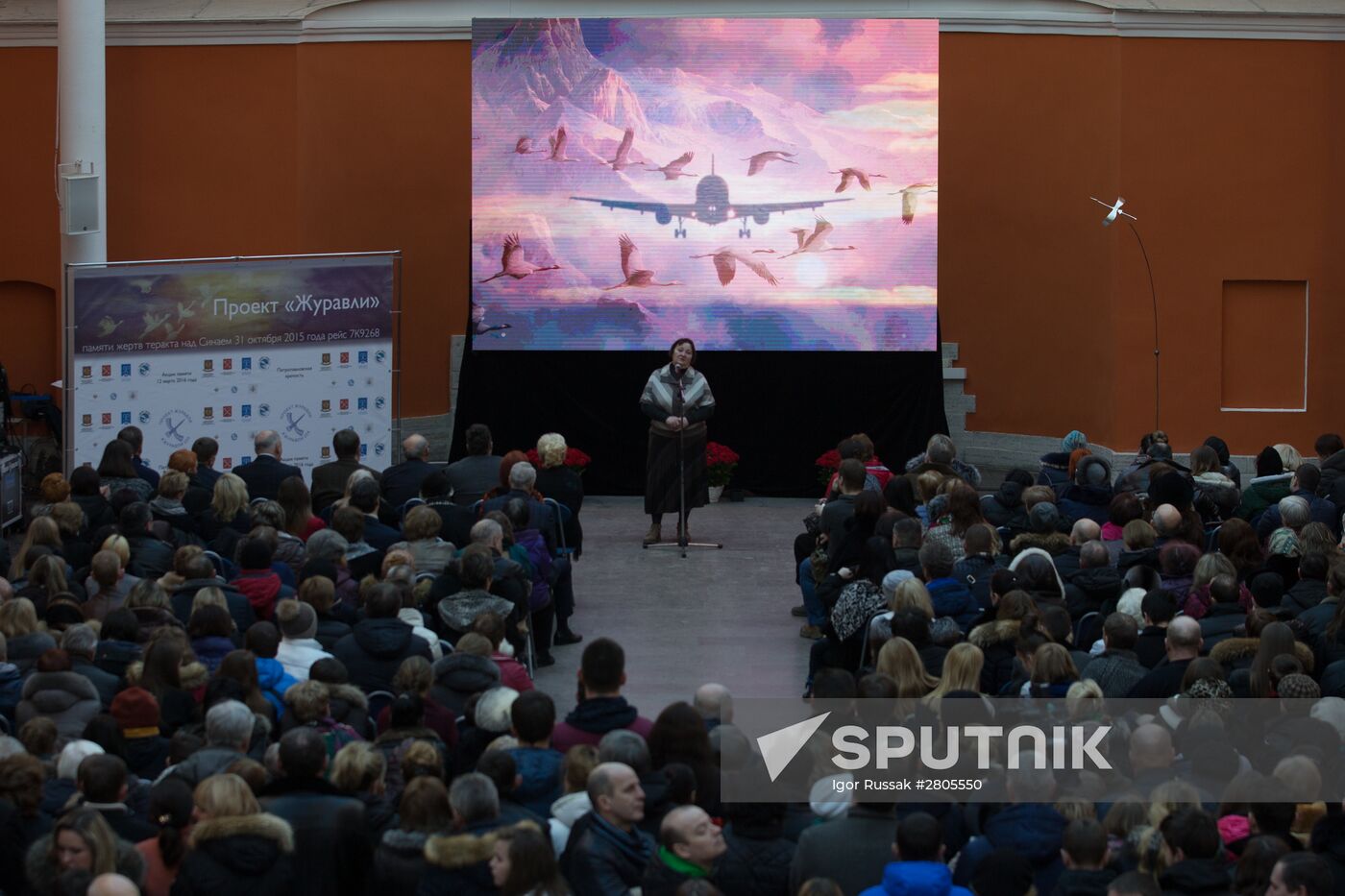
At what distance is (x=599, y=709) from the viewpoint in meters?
6.51

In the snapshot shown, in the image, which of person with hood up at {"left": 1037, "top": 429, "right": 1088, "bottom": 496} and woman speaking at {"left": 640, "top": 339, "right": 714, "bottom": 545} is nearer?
person with hood up at {"left": 1037, "top": 429, "right": 1088, "bottom": 496}

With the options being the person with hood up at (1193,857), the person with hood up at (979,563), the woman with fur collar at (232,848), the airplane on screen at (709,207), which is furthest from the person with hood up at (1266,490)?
the woman with fur collar at (232,848)

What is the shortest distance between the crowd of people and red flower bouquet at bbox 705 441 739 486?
3.90 meters

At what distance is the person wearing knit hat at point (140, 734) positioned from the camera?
257 inches

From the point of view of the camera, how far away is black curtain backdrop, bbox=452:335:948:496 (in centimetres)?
1584

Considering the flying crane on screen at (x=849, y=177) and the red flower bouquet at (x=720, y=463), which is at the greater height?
the flying crane on screen at (x=849, y=177)

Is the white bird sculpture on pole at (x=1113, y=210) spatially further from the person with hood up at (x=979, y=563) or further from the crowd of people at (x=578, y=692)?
the person with hood up at (x=979, y=563)

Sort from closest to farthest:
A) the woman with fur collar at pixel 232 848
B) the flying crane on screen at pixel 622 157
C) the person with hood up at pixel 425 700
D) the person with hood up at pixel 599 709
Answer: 1. the woman with fur collar at pixel 232 848
2. the person with hood up at pixel 599 709
3. the person with hood up at pixel 425 700
4. the flying crane on screen at pixel 622 157

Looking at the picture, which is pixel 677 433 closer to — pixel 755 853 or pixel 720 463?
pixel 720 463

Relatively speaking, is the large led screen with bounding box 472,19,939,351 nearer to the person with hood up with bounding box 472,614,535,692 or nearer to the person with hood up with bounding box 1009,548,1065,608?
the person with hood up with bounding box 1009,548,1065,608

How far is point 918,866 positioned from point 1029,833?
582 mm

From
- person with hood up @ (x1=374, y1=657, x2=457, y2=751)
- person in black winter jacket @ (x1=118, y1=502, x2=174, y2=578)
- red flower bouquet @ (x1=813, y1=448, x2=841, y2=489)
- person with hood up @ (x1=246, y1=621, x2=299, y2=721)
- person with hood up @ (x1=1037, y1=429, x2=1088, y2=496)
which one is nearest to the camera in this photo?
person with hood up @ (x1=374, y1=657, x2=457, y2=751)

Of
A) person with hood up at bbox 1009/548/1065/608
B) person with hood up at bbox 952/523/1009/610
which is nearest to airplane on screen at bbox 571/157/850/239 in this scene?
person with hood up at bbox 952/523/1009/610

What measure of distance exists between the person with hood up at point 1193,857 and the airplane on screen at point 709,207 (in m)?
11.0
